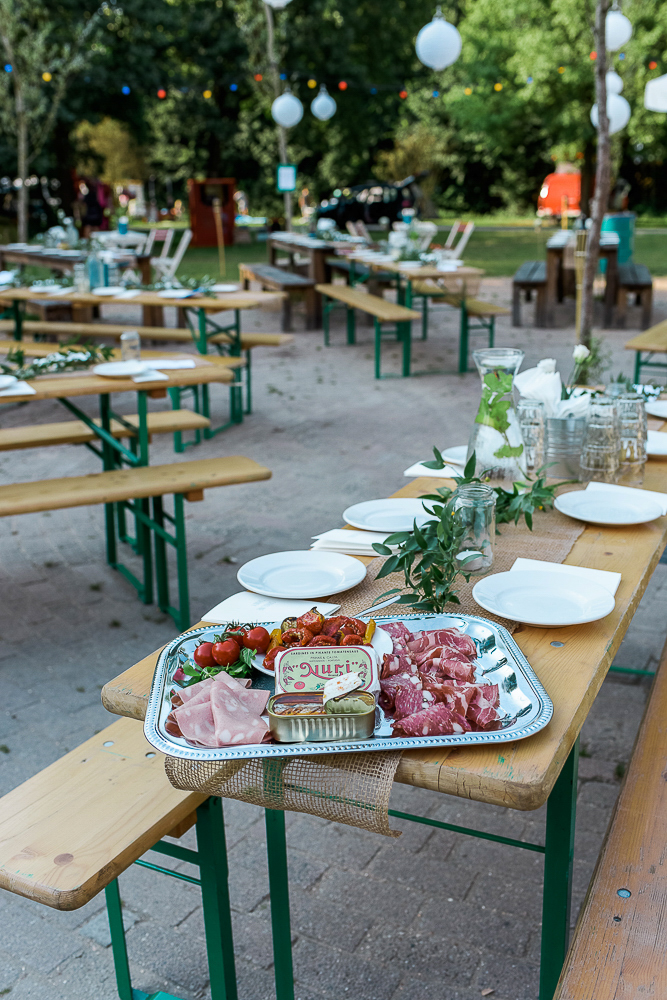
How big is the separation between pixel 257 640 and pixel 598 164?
5.82m

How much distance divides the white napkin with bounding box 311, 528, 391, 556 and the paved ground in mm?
885

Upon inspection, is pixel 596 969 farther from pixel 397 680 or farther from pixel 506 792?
pixel 397 680

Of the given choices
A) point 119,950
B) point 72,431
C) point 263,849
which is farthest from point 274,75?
point 119,950

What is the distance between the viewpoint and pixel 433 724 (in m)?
1.19

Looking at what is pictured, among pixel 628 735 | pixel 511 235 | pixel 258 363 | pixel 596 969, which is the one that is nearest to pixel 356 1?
pixel 511 235

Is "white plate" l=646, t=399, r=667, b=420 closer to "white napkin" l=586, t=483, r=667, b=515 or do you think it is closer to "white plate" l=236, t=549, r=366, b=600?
"white napkin" l=586, t=483, r=667, b=515

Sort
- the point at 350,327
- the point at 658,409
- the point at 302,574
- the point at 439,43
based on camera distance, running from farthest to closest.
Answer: the point at 350,327 → the point at 439,43 → the point at 658,409 → the point at 302,574

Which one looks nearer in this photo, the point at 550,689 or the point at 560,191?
the point at 550,689

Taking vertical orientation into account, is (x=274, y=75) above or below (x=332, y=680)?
above

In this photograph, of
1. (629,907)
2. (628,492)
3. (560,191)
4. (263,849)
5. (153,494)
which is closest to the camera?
(629,907)

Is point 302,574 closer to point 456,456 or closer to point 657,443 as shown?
point 456,456

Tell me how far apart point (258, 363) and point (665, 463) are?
6.83 meters

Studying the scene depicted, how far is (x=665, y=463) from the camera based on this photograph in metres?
2.59

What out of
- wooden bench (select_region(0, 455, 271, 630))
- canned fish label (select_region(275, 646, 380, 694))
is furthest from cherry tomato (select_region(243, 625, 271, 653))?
wooden bench (select_region(0, 455, 271, 630))
